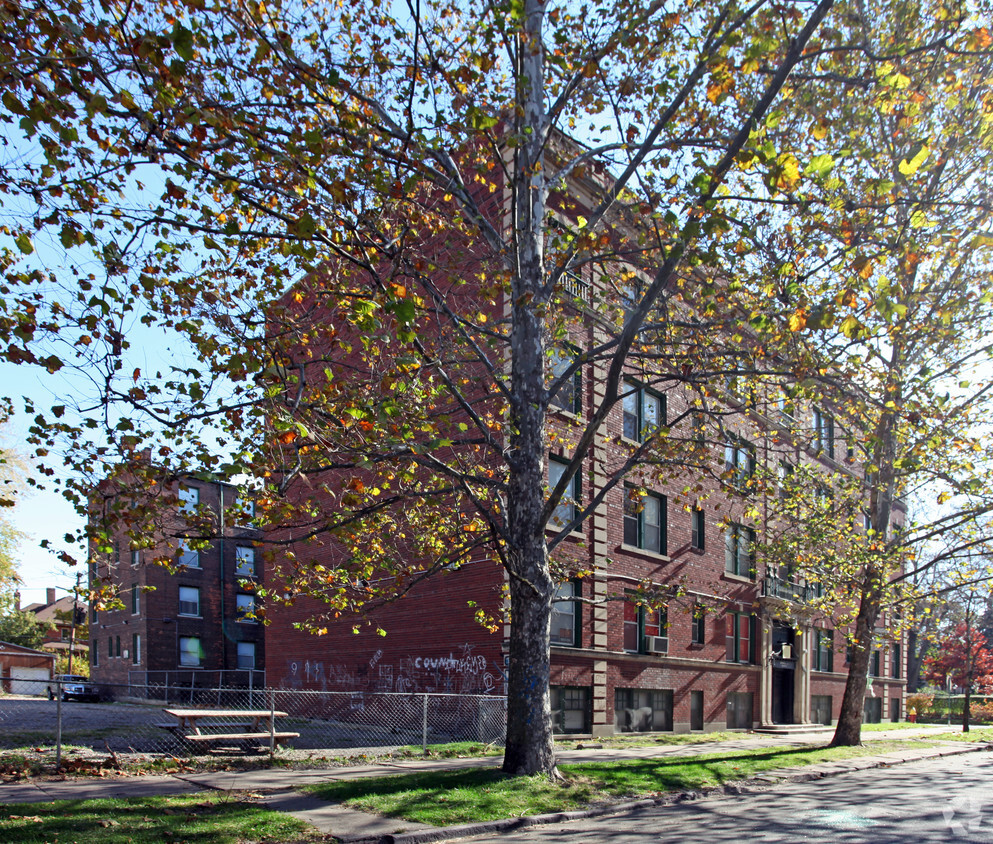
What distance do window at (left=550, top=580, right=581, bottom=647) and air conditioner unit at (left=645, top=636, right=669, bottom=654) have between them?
12.4 ft

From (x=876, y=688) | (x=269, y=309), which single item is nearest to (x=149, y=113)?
(x=269, y=309)

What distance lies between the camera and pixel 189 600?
40.8m

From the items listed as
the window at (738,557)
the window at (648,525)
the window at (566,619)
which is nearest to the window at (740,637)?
the window at (738,557)

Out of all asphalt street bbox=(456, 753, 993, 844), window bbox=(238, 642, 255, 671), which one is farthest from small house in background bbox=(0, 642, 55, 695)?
asphalt street bbox=(456, 753, 993, 844)

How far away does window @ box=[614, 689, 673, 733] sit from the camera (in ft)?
77.0

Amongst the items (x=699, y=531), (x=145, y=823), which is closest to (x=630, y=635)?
(x=699, y=531)

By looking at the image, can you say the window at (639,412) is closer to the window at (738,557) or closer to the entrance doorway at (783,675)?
the window at (738,557)

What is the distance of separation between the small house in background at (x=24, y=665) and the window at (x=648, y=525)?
4745 centimetres

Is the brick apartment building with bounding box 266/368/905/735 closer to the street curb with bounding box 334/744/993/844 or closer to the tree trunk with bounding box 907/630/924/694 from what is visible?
the street curb with bounding box 334/744/993/844

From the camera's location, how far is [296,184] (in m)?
9.30

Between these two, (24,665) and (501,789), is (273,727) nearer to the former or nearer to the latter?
(501,789)

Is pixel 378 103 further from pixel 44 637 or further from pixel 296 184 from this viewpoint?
pixel 44 637

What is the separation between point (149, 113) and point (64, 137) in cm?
81

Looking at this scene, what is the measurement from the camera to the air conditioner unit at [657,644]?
2462cm
